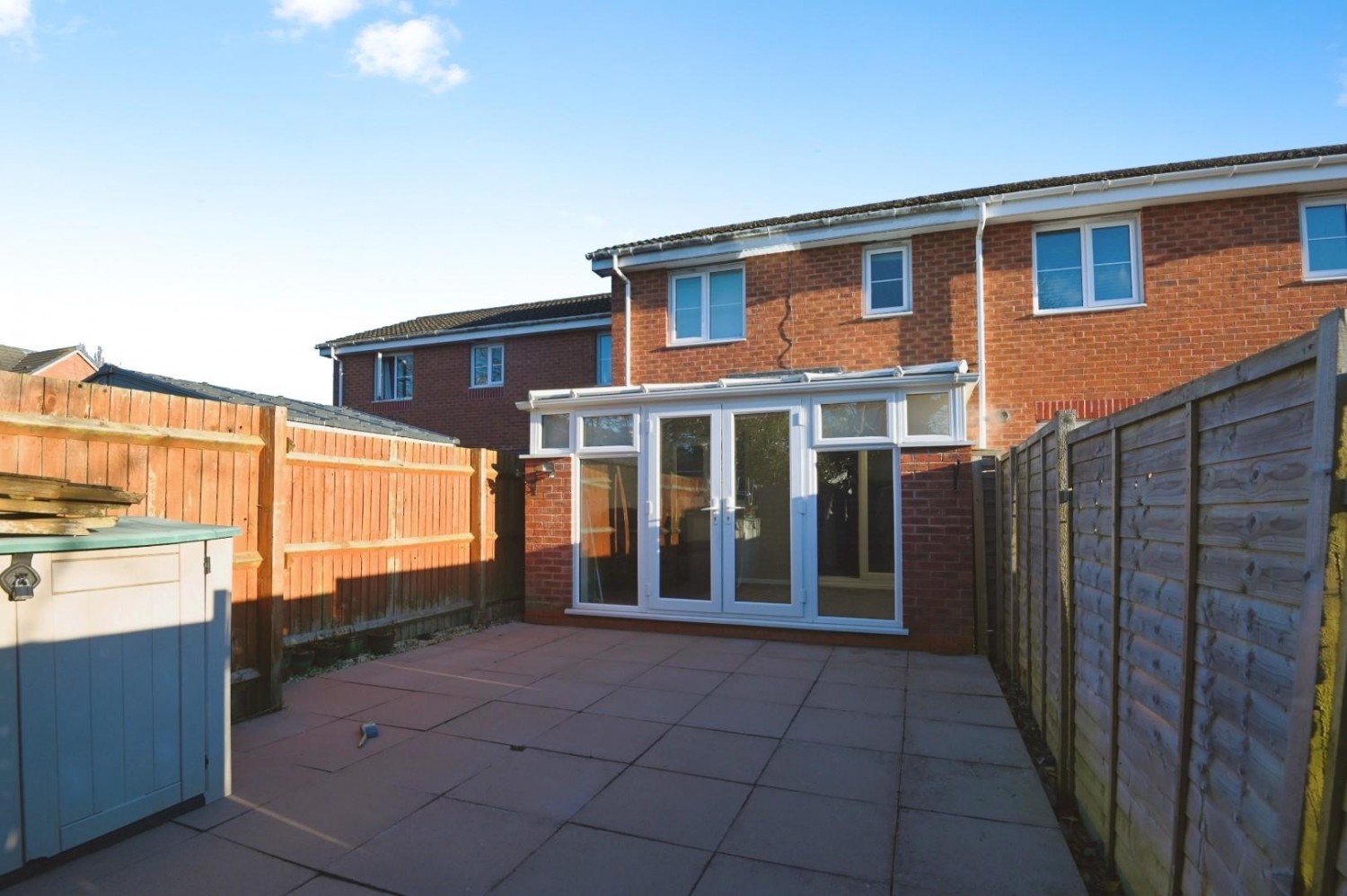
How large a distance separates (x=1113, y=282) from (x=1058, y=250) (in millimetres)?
783

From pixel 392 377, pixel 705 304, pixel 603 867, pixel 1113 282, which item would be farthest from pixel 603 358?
pixel 603 867

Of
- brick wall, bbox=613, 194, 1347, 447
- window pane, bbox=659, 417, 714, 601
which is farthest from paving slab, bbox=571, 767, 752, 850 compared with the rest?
brick wall, bbox=613, 194, 1347, 447

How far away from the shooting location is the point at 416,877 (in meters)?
2.79

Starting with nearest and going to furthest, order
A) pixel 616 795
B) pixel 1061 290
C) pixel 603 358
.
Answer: pixel 616 795
pixel 1061 290
pixel 603 358

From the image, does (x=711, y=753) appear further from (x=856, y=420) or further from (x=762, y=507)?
(x=856, y=420)

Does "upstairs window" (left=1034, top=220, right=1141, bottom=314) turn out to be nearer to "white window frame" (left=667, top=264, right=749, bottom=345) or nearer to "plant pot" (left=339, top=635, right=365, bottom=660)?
"white window frame" (left=667, top=264, right=749, bottom=345)

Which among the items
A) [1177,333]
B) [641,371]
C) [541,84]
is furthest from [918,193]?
[541,84]

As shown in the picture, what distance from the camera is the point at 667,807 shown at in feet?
11.3

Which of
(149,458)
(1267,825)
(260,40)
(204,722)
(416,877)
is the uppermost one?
(260,40)

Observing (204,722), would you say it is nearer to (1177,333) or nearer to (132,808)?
(132,808)

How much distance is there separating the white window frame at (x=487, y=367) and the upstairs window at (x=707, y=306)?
6377 millimetres

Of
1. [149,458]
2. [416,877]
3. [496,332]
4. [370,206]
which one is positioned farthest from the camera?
[496,332]

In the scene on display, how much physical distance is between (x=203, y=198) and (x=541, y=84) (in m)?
3.46

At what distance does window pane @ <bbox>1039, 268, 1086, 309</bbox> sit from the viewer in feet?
29.9
